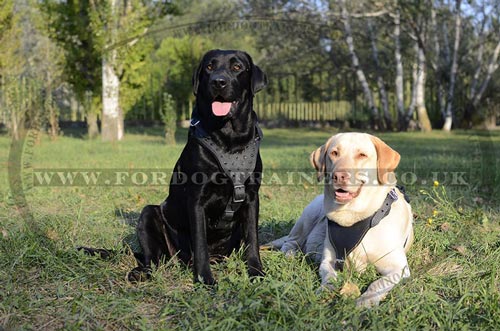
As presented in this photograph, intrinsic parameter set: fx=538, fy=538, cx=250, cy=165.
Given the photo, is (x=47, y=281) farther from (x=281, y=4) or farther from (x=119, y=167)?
(x=281, y=4)

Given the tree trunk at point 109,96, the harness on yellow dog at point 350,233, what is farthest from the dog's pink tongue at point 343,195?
the tree trunk at point 109,96

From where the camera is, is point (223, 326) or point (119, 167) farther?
point (119, 167)

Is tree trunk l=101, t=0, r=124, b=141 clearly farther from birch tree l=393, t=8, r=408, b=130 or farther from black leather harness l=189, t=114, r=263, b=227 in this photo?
black leather harness l=189, t=114, r=263, b=227

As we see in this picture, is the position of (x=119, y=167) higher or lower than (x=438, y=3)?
lower

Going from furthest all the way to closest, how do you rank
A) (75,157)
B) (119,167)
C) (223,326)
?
(75,157) < (119,167) < (223,326)

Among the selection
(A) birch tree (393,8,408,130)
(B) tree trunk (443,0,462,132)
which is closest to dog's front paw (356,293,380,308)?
(A) birch tree (393,8,408,130)

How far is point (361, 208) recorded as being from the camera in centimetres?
307

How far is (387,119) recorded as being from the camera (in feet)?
64.1

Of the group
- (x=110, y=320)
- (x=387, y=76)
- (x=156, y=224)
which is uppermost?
(x=387, y=76)

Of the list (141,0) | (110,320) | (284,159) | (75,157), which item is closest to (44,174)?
(75,157)

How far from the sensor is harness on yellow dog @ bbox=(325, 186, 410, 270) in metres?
3.05

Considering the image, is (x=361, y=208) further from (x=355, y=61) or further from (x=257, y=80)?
(x=355, y=61)

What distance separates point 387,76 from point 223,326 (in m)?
21.4

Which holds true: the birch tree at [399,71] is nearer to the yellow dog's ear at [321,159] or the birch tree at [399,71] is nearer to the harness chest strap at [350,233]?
the yellow dog's ear at [321,159]
